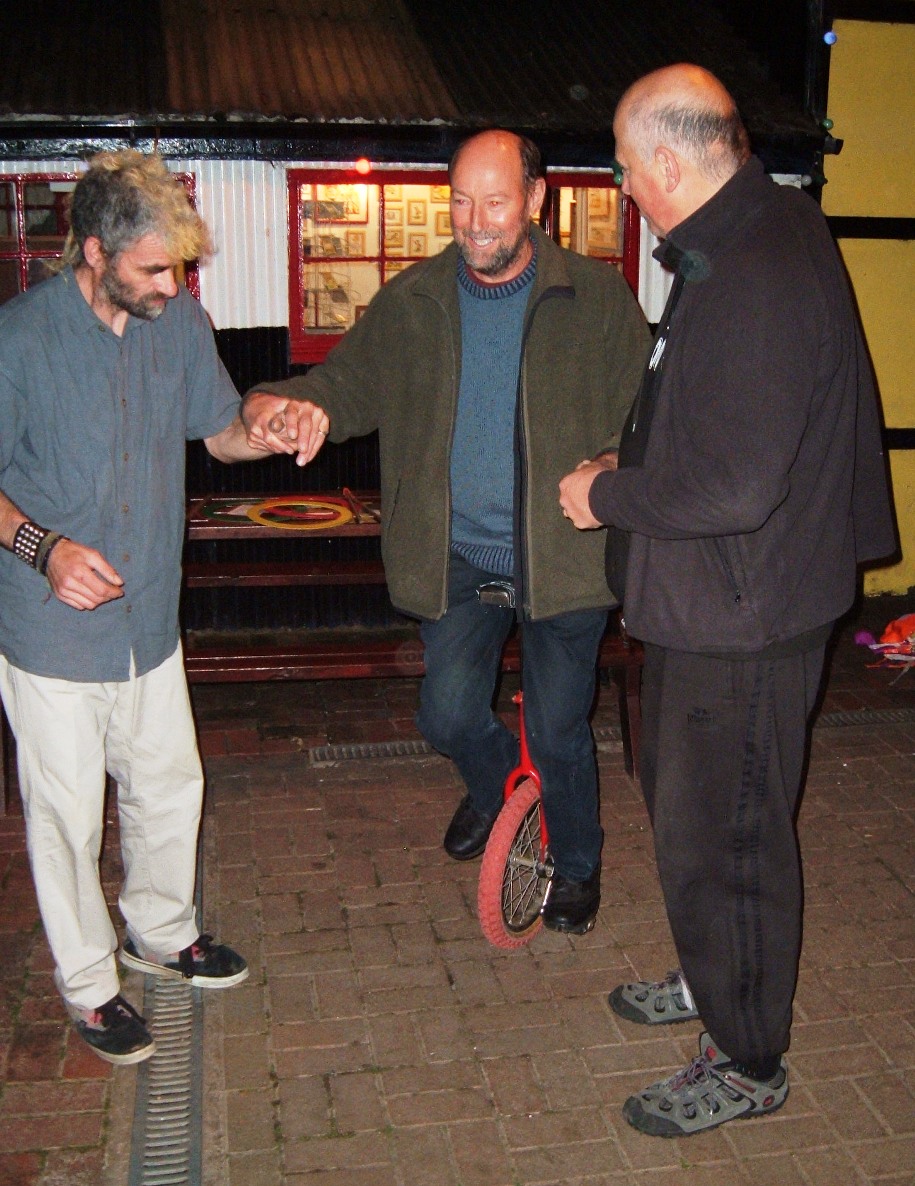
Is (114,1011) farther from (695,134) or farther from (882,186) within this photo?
(882,186)

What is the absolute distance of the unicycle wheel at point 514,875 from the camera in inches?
159

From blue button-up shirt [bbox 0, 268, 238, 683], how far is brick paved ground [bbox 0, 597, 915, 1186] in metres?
1.20

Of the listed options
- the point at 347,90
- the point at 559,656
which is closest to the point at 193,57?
the point at 347,90

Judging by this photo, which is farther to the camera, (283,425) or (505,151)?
(505,151)

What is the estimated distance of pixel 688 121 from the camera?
9.34ft

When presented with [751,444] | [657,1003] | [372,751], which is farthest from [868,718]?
[751,444]

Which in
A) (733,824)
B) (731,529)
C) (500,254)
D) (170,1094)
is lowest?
(170,1094)

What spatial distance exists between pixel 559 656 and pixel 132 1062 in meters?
1.73

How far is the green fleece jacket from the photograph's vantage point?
3.86 metres

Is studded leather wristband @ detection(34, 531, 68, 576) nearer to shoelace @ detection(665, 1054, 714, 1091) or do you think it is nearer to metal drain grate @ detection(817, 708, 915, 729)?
shoelace @ detection(665, 1054, 714, 1091)

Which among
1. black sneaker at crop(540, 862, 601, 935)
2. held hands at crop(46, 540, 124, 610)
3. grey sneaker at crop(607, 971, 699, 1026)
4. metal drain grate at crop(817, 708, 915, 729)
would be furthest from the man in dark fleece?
metal drain grate at crop(817, 708, 915, 729)

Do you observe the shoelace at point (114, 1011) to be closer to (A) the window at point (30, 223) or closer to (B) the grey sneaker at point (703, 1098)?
(B) the grey sneaker at point (703, 1098)

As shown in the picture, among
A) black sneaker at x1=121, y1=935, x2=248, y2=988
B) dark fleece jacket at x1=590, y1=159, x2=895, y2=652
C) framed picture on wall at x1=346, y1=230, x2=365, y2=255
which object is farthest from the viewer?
framed picture on wall at x1=346, y1=230, x2=365, y2=255

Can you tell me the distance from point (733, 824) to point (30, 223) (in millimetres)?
5530
